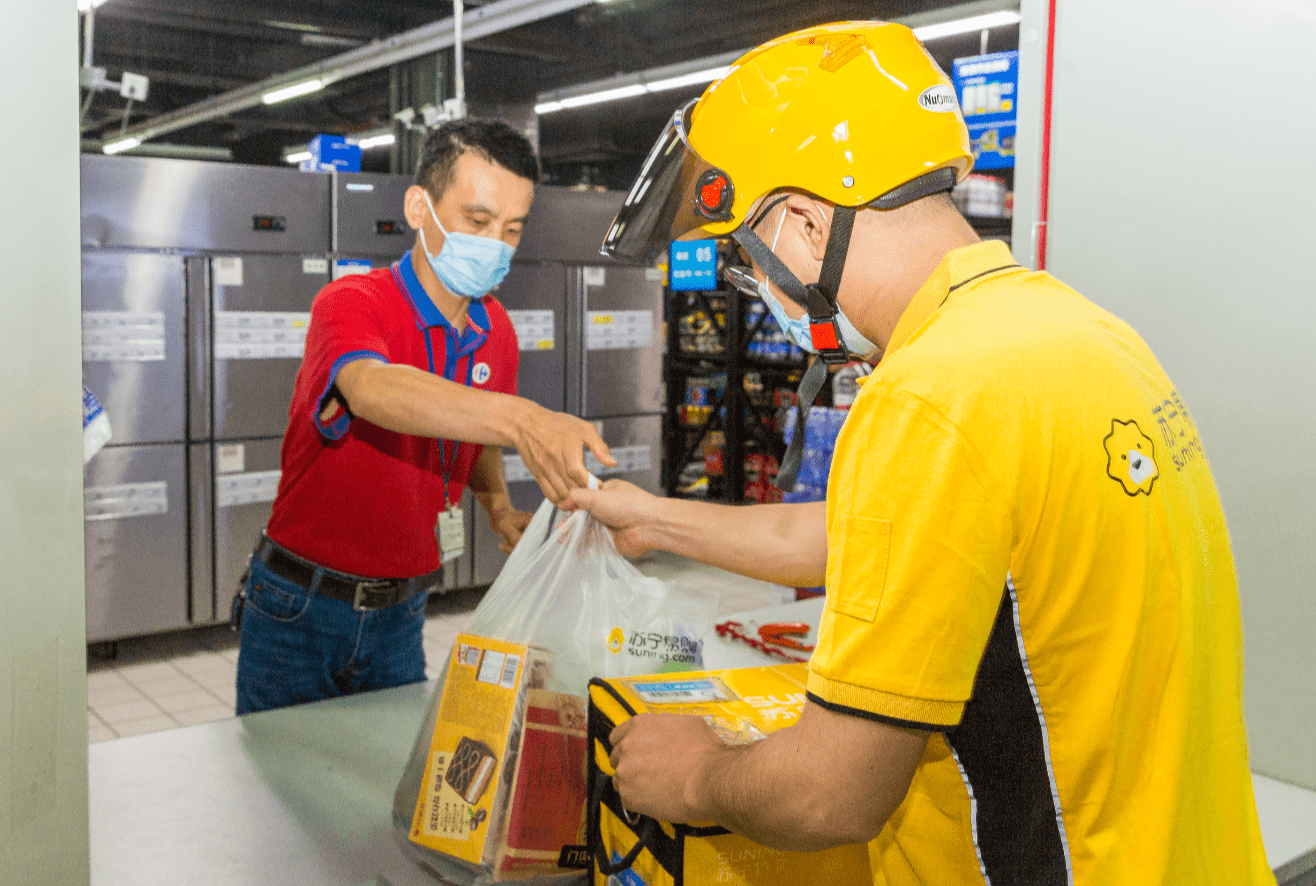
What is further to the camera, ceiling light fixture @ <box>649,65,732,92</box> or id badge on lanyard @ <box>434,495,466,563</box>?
ceiling light fixture @ <box>649,65,732,92</box>

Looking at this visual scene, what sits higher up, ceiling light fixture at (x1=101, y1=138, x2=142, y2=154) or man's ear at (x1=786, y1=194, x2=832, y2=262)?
ceiling light fixture at (x1=101, y1=138, x2=142, y2=154)

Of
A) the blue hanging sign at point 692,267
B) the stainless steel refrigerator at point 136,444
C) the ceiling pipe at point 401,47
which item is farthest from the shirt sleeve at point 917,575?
the ceiling pipe at point 401,47

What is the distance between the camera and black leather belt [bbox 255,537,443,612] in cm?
215

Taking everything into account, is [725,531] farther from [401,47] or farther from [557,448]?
[401,47]

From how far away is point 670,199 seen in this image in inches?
49.9

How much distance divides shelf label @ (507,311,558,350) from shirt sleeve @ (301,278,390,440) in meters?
4.17

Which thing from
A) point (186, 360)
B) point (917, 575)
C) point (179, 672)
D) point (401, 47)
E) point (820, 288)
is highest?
point (401, 47)

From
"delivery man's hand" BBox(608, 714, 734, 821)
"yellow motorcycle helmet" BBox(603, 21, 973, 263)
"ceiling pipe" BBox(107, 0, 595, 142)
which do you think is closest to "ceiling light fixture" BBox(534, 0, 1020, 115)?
"ceiling pipe" BBox(107, 0, 595, 142)

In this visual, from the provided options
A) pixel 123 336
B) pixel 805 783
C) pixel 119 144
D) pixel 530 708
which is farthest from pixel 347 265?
pixel 119 144

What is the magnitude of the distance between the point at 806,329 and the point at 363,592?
4.42 ft

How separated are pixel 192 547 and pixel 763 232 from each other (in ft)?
16.5

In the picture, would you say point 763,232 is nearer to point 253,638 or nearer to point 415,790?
point 415,790

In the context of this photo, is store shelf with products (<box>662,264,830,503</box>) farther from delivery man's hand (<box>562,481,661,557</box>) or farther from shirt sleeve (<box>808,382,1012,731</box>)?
shirt sleeve (<box>808,382,1012,731</box>)

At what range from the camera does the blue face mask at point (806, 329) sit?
1.09m
